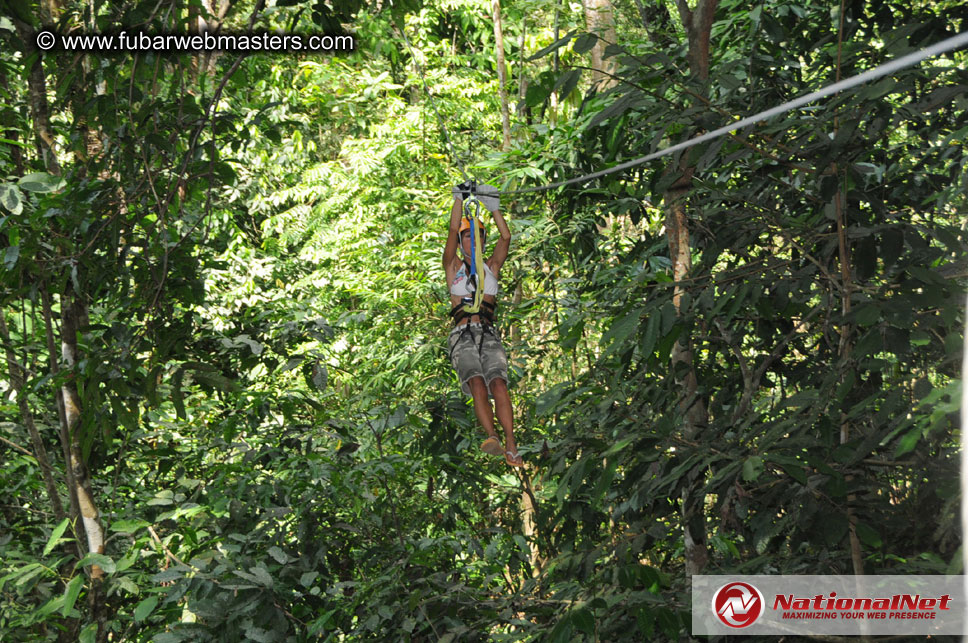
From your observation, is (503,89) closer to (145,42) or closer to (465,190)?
(465,190)

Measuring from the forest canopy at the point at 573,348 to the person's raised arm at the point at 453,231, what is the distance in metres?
0.51

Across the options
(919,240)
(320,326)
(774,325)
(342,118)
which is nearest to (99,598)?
(320,326)

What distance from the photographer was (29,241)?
2352 millimetres

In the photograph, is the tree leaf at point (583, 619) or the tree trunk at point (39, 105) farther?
the tree trunk at point (39, 105)

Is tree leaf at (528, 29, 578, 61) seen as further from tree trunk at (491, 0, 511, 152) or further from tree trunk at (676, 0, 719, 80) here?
tree trunk at (491, 0, 511, 152)

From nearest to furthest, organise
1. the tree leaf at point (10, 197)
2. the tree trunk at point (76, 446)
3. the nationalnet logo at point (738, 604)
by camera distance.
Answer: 1. the nationalnet logo at point (738, 604)
2. the tree leaf at point (10, 197)
3. the tree trunk at point (76, 446)

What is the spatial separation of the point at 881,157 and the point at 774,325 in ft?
1.92

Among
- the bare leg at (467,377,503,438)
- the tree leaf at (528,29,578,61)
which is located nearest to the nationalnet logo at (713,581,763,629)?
the bare leg at (467,377,503,438)

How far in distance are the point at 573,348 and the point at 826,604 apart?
50.9 inches

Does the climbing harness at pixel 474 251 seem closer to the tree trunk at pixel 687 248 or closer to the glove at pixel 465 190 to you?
the glove at pixel 465 190

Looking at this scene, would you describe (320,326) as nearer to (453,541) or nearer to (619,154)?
(453,541)
